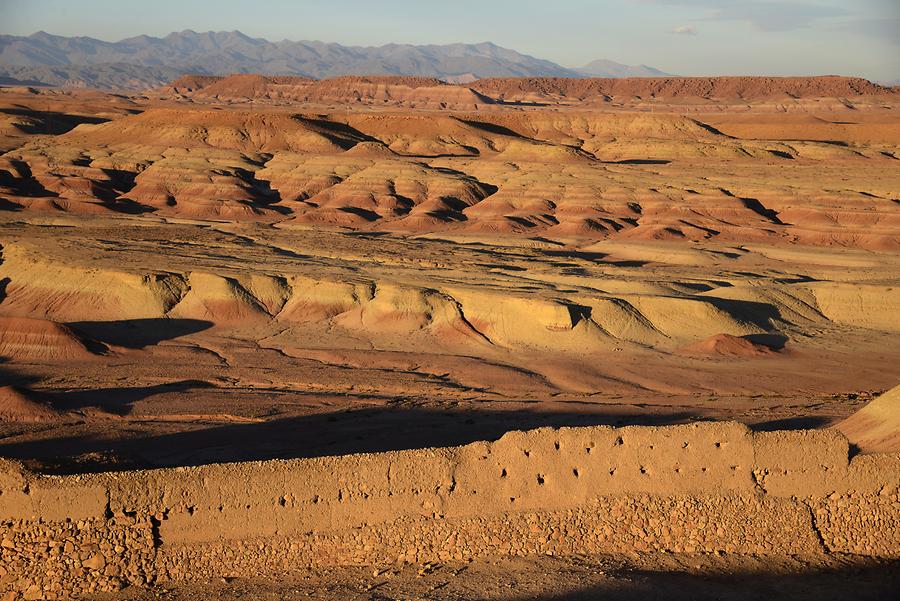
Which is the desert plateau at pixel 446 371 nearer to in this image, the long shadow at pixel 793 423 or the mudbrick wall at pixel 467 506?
the mudbrick wall at pixel 467 506

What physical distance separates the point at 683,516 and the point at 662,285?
2762cm

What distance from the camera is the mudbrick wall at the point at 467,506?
14.1m

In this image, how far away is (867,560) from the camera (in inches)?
598

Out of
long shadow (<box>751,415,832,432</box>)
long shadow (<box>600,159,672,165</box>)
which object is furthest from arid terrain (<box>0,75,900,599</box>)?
long shadow (<box>600,159,672,165</box>)

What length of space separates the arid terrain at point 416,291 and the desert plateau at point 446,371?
7.5 inches

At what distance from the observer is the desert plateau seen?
47.9ft

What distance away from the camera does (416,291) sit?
128 ft

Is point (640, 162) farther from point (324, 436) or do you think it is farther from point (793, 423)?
point (324, 436)

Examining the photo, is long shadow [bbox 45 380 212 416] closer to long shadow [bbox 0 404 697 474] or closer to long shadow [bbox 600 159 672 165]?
long shadow [bbox 0 404 697 474]

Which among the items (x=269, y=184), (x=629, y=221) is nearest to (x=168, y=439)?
(x=629, y=221)

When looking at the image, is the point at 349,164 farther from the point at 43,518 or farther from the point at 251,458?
the point at 43,518

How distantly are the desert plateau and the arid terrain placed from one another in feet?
0.62

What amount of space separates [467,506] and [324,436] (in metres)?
9.51

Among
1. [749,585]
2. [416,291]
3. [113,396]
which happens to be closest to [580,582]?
[749,585]
